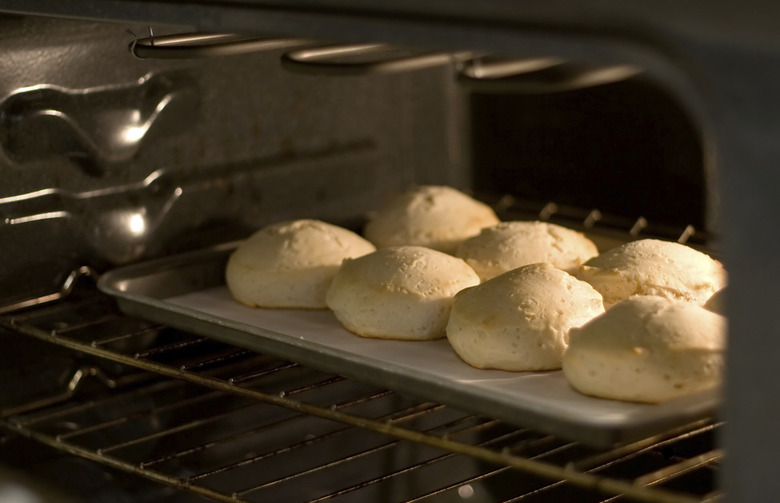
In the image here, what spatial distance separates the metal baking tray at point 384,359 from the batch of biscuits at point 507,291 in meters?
0.02

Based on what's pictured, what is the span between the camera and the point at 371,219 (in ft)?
5.31

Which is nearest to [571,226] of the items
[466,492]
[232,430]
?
[466,492]

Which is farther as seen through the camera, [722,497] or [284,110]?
[284,110]

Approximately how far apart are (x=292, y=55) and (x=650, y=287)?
482mm

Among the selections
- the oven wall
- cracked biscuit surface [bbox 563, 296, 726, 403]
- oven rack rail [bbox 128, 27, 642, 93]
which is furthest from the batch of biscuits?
oven rack rail [bbox 128, 27, 642, 93]

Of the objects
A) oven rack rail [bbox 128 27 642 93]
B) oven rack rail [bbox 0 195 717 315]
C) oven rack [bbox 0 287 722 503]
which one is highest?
oven rack rail [bbox 128 27 642 93]

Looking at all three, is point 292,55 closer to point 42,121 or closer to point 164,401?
point 42,121

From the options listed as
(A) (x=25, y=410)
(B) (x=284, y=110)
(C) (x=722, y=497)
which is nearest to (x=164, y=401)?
(A) (x=25, y=410)

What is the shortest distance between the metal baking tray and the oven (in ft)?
0.04

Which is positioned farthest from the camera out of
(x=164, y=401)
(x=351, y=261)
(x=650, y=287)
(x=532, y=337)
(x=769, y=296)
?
(x=164, y=401)

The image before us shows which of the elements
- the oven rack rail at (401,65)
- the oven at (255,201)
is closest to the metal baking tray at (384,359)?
the oven at (255,201)

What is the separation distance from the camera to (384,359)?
48.3 inches

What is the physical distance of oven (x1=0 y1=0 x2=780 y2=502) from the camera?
1.14 m

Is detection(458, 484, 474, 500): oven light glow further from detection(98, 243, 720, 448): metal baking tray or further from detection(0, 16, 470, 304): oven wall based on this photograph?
detection(0, 16, 470, 304): oven wall
